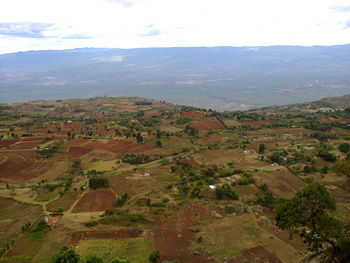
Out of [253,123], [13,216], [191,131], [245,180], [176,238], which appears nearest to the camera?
[176,238]

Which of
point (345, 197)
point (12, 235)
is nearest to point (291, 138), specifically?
point (345, 197)

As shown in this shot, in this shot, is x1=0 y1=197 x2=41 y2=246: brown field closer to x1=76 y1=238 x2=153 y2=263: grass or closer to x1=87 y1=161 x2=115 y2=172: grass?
x1=76 y1=238 x2=153 y2=263: grass

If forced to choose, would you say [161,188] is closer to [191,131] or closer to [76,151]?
[76,151]

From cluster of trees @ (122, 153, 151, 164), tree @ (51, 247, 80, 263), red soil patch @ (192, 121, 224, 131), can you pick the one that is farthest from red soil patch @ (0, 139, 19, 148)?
tree @ (51, 247, 80, 263)

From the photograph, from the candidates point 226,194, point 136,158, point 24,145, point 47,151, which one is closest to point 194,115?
point 136,158

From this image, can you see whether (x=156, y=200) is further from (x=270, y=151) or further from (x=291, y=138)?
(x=291, y=138)

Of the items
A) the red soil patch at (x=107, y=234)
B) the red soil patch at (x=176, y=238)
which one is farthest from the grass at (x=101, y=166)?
the red soil patch at (x=107, y=234)
